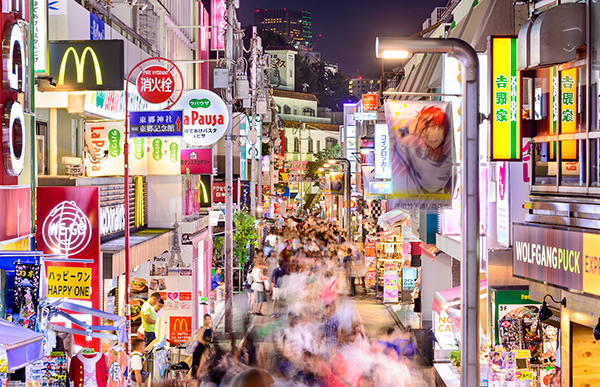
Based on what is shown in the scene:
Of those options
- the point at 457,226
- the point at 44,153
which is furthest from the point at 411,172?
the point at 44,153

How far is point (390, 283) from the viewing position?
75.4 feet

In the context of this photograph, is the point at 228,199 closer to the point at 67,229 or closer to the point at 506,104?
the point at 67,229

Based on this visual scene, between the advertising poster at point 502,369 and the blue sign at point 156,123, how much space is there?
7.46 metres

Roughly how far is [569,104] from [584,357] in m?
3.70

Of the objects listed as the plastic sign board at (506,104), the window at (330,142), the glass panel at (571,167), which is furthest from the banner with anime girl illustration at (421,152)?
the window at (330,142)

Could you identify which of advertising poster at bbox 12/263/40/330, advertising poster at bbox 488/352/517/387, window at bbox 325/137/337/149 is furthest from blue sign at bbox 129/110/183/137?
window at bbox 325/137/337/149

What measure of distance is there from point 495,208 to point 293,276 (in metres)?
12.1

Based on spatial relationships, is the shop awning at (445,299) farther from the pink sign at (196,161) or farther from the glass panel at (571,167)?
the pink sign at (196,161)

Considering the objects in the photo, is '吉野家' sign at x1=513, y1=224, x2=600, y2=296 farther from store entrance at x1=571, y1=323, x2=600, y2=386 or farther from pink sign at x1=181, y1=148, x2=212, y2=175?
pink sign at x1=181, y1=148, x2=212, y2=175

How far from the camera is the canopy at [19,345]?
5.74 meters

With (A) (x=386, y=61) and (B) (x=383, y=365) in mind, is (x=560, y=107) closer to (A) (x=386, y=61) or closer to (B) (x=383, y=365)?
(B) (x=383, y=365)

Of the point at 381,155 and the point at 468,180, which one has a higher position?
the point at 381,155

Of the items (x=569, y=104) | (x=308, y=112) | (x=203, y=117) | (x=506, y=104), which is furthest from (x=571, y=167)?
(x=308, y=112)

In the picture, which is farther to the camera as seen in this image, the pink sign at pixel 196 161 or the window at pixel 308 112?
the window at pixel 308 112
